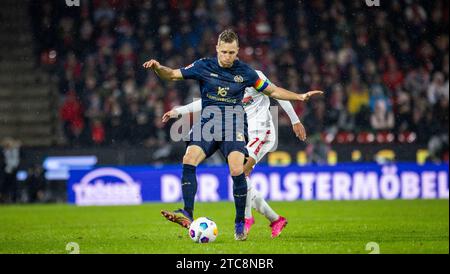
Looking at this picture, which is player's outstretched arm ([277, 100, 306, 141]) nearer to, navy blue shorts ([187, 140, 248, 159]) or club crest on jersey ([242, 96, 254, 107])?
club crest on jersey ([242, 96, 254, 107])

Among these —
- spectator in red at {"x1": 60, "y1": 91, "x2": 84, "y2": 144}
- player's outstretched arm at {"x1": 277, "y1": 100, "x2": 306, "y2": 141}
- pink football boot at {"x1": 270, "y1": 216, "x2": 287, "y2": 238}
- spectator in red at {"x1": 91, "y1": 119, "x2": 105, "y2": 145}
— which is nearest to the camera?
pink football boot at {"x1": 270, "y1": 216, "x2": 287, "y2": 238}

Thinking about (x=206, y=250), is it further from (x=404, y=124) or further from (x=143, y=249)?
(x=404, y=124)

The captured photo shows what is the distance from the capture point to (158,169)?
60.3 feet

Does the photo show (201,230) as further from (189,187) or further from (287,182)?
(287,182)

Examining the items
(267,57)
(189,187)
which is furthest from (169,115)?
(267,57)

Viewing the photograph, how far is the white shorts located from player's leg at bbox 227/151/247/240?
1.43 meters

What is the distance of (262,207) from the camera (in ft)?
33.6

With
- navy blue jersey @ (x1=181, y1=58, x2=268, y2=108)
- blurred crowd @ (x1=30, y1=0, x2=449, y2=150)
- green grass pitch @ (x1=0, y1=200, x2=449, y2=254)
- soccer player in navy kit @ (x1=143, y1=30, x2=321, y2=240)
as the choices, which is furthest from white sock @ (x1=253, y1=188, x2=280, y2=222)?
blurred crowd @ (x1=30, y1=0, x2=449, y2=150)

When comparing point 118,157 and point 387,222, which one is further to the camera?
point 118,157

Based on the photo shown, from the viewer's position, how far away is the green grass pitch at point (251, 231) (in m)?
8.94

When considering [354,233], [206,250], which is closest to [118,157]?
[354,233]

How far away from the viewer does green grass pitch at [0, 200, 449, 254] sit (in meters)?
8.94

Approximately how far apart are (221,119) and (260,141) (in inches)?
61.8

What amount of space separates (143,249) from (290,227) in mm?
3240
